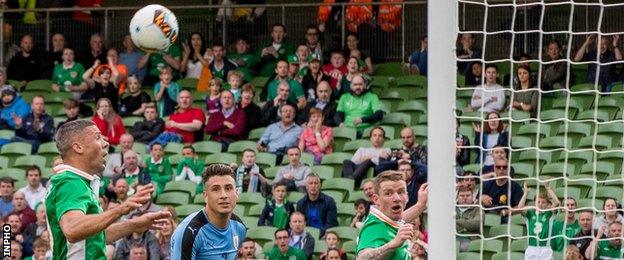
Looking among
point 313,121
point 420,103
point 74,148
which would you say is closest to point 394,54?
point 420,103

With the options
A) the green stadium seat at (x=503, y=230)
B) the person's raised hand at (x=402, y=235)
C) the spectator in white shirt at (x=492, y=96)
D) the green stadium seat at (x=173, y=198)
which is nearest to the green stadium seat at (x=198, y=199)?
the green stadium seat at (x=173, y=198)

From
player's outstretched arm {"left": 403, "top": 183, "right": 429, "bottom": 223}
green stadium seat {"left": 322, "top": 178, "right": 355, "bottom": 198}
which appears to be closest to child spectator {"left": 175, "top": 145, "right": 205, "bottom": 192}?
green stadium seat {"left": 322, "top": 178, "right": 355, "bottom": 198}

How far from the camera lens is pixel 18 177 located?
661 inches

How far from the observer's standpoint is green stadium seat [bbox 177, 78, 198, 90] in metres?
18.6

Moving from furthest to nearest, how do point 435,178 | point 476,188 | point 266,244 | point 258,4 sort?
point 258,4 → point 266,244 → point 476,188 → point 435,178

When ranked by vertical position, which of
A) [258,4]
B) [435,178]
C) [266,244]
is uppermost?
[258,4]

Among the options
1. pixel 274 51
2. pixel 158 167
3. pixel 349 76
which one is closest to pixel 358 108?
pixel 349 76

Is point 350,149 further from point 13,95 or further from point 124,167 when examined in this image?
point 13,95

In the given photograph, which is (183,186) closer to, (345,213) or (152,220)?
(345,213)

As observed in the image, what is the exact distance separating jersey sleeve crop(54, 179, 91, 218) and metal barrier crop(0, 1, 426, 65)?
10.5 metres

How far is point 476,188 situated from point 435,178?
21.0 ft

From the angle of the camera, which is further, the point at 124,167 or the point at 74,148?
the point at 124,167

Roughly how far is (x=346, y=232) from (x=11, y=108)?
5.04m

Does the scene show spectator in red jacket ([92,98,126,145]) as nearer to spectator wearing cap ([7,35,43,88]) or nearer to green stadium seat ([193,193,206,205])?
green stadium seat ([193,193,206,205])
